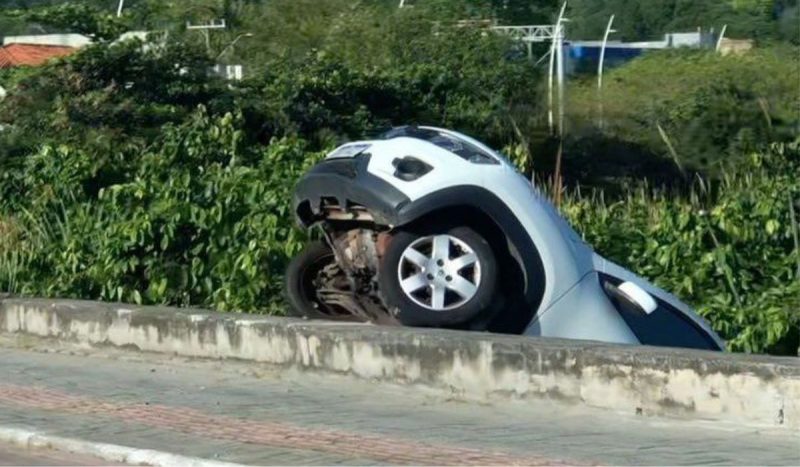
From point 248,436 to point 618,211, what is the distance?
605 centimetres

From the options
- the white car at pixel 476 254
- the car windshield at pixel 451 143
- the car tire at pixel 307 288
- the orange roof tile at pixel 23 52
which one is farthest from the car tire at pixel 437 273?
the orange roof tile at pixel 23 52

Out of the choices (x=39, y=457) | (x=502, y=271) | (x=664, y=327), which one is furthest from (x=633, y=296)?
(x=39, y=457)

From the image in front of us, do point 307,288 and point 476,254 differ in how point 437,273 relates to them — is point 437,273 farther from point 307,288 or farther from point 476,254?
point 307,288

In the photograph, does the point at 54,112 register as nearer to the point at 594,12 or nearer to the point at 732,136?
the point at 732,136

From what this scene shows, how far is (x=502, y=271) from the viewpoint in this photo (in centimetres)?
985

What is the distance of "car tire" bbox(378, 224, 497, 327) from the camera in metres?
9.74

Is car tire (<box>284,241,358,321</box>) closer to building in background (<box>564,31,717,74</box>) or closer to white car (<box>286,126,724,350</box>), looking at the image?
white car (<box>286,126,724,350</box>)

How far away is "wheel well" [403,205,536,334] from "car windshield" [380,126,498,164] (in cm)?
41

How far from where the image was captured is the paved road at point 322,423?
25.1 feet

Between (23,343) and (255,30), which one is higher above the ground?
(255,30)

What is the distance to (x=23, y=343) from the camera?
12070mm

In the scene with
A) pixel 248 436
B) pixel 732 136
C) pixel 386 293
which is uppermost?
pixel 732 136

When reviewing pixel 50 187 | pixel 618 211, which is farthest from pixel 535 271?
pixel 50 187

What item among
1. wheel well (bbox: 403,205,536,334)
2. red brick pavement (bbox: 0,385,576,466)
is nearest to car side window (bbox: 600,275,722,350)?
wheel well (bbox: 403,205,536,334)
